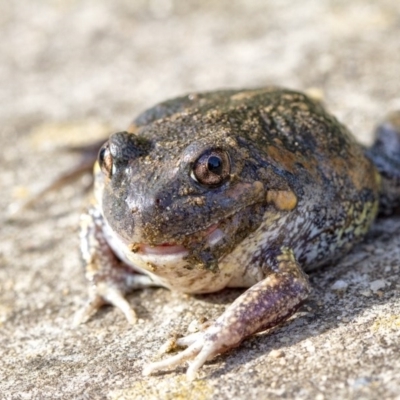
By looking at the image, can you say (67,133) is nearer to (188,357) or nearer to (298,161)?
(298,161)

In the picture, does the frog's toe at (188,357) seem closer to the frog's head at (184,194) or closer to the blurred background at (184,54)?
the frog's head at (184,194)

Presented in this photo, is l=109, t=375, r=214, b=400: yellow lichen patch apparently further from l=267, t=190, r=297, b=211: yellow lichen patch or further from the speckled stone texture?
l=267, t=190, r=297, b=211: yellow lichen patch

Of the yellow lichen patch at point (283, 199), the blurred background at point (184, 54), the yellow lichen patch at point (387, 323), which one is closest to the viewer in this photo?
the yellow lichen patch at point (387, 323)

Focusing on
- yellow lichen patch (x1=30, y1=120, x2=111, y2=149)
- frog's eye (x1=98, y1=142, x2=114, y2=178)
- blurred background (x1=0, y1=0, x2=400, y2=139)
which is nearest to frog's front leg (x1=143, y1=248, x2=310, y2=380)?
frog's eye (x1=98, y1=142, x2=114, y2=178)

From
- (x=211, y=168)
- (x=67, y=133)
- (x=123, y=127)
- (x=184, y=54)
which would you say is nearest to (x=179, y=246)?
(x=211, y=168)

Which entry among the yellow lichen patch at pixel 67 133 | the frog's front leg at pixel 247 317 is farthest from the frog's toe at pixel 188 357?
the yellow lichen patch at pixel 67 133

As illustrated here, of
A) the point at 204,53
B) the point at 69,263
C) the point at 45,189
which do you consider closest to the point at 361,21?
the point at 204,53
